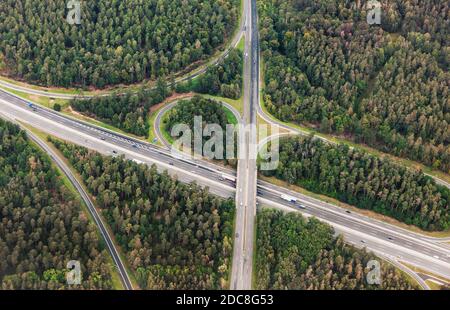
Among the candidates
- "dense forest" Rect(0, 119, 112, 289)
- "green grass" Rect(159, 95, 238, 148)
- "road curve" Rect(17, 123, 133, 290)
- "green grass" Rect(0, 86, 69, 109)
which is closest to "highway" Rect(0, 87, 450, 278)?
"green grass" Rect(0, 86, 69, 109)

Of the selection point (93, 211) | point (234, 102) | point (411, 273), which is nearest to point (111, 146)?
point (93, 211)

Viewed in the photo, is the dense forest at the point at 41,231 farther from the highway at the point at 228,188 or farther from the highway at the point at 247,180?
the highway at the point at 247,180

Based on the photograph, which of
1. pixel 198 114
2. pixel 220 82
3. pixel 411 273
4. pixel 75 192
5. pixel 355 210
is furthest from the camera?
pixel 220 82

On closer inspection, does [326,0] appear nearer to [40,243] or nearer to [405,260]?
[405,260]

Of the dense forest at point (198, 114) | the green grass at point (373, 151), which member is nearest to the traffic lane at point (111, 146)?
the dense forest at point (198, 114)

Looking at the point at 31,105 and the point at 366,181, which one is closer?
the point at 366,181

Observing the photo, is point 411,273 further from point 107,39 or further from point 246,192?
point 107,39

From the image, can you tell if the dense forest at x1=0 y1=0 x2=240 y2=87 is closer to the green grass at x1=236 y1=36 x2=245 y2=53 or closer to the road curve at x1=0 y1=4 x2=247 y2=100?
the road curve at x1=0 y1=4 x2=247 y2=100
